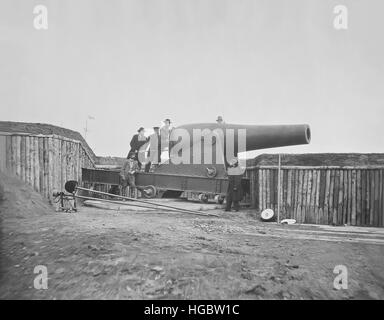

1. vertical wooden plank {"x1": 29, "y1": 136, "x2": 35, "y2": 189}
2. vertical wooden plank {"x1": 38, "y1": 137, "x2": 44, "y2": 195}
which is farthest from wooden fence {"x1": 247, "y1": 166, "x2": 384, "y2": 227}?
vertical wooden plank {"x1": 29, "y1": 136, "x2": 35, "y2": 189}

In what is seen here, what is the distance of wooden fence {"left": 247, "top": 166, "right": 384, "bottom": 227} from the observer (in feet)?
29.6

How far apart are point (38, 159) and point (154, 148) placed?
4.79 metres

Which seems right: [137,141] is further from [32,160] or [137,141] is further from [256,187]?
[32,160]

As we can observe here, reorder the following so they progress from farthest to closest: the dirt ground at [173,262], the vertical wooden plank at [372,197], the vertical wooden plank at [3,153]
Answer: the vertical wooden plank at [372,197] → the vertical wooden plank at [3,153] → the dirt ground at [173,262]

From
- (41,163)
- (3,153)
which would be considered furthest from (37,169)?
(3,153)

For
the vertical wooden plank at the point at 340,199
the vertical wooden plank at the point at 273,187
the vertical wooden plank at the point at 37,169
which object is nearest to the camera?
the vertical wooden plank at the point at 37,169

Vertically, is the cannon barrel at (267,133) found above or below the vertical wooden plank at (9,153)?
above

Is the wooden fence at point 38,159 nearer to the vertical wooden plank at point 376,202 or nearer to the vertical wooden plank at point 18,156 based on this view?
the vertical wooden plank at point 18,156

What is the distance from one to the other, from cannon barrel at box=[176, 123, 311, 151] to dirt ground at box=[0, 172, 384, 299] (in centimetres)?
472

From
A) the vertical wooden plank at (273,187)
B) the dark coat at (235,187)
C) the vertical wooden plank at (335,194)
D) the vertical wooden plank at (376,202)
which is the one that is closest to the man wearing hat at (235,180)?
the dark coat at (235,187)

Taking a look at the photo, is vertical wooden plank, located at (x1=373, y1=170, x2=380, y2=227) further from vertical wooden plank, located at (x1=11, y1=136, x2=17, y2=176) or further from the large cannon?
vertical wooden plank, located at (x1=11, y1=136, x2=17, y2=176)

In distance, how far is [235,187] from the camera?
1019 centimetres

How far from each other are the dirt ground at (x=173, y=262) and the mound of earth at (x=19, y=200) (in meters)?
0.30

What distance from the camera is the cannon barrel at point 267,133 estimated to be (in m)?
10.2
